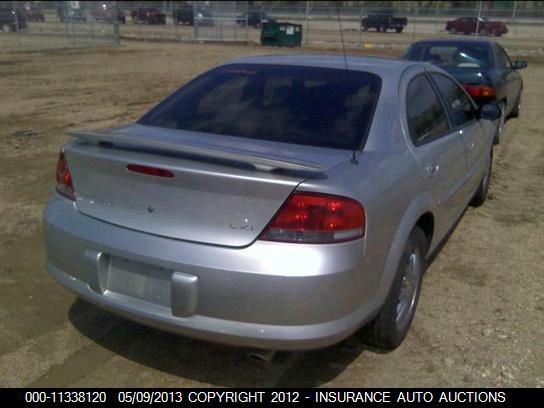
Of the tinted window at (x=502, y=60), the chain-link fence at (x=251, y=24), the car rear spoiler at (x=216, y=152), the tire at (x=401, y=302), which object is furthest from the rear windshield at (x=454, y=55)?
the chain-link fence at (x=251, y=24)

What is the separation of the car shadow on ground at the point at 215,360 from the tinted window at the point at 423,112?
1.31 m

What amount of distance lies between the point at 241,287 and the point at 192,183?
0.52 metres

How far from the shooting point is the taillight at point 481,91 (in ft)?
26.8

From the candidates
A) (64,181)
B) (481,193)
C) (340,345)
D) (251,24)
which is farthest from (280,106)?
(251,24)

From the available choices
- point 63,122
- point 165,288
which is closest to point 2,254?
point 165,288

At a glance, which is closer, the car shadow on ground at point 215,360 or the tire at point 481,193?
the car shadow on ground at point 215,360

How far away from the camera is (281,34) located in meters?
31.0

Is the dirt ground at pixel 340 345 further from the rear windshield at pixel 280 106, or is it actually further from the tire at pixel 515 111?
the tire at pixel 515 111

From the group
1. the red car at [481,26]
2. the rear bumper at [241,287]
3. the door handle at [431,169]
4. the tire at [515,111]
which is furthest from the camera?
the red car at [481,26]

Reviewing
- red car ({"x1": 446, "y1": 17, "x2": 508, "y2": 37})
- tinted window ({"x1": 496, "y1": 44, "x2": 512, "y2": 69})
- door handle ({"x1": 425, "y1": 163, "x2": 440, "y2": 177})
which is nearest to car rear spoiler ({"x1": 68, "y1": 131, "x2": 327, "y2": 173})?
door handle ({"x1": 425, "y1": 163, "x2": 440, "y2": 177})

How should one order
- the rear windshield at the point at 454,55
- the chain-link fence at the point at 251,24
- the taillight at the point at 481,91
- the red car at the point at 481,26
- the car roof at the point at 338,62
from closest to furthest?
the car roof at the point at 338,62
the taillight at the point at 481,91
the rear windshield at the point at 454,55
the chain-link fence at the point at 251,24
the red car at the point at 481,26

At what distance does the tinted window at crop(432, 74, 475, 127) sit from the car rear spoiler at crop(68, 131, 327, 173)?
1969mm

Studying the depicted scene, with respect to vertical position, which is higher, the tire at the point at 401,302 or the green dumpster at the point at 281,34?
the green dumpster at the point at 281,34

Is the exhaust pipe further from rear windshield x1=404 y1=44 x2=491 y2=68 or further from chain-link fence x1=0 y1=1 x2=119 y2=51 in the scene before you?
chain-link fence x1=0 y1=1 x2=119 y2=51
